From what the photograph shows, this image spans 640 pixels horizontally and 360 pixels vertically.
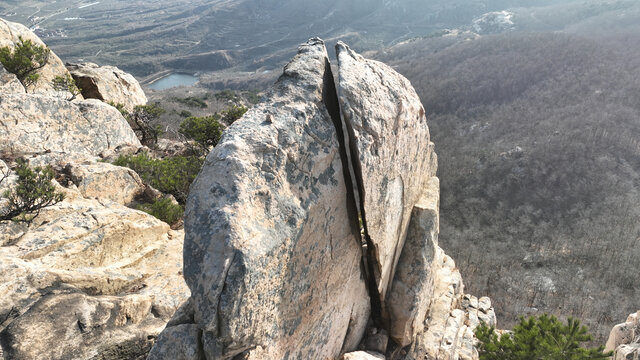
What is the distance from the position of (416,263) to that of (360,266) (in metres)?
2.26

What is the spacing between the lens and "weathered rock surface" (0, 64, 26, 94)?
52.4 ft

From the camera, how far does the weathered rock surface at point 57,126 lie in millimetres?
13930

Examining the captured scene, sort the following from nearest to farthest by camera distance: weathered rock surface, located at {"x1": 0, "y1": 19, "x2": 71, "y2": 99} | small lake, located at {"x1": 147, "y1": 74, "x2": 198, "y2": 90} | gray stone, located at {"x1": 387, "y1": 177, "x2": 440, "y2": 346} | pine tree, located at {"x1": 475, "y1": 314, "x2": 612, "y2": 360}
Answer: pine tree, located at {"x1": 475, "y1": 314, "x2": 612, "y2": 360} < gray stone, located at {"x1": 387, "y1": 177, "x2": 440, "y2": 346} < weathered rock surface, located at {"x1": 0, "y1": 19, "x2": 71, "y2": 99} < small lake, located at {"x1": 147, "y1": 74, "x2": 198, "y2": 90}

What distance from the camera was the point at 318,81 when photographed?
7.50 meters

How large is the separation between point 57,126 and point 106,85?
1243cm

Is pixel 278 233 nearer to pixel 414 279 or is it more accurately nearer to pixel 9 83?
pixel 414 279

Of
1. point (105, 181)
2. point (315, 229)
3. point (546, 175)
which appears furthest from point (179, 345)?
point (546, 175)

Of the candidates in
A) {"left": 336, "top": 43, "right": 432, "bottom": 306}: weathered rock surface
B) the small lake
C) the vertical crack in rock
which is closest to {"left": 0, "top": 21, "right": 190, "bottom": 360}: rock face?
the vertical crack in rock

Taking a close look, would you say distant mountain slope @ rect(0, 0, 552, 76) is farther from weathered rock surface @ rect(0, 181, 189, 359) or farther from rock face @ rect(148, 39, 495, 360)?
rock face @ rect(148, 39, 495, 360)

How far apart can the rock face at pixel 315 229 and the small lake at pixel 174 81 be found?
112m

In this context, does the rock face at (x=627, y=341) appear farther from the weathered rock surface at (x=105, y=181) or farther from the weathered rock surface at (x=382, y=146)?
the weathered rock surface at (x=105, y=181)

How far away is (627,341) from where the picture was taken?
40.3ft

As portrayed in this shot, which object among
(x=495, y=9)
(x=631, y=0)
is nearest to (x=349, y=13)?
(x=495, y=9)

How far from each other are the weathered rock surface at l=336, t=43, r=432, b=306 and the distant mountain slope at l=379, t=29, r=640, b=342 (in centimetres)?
1991
